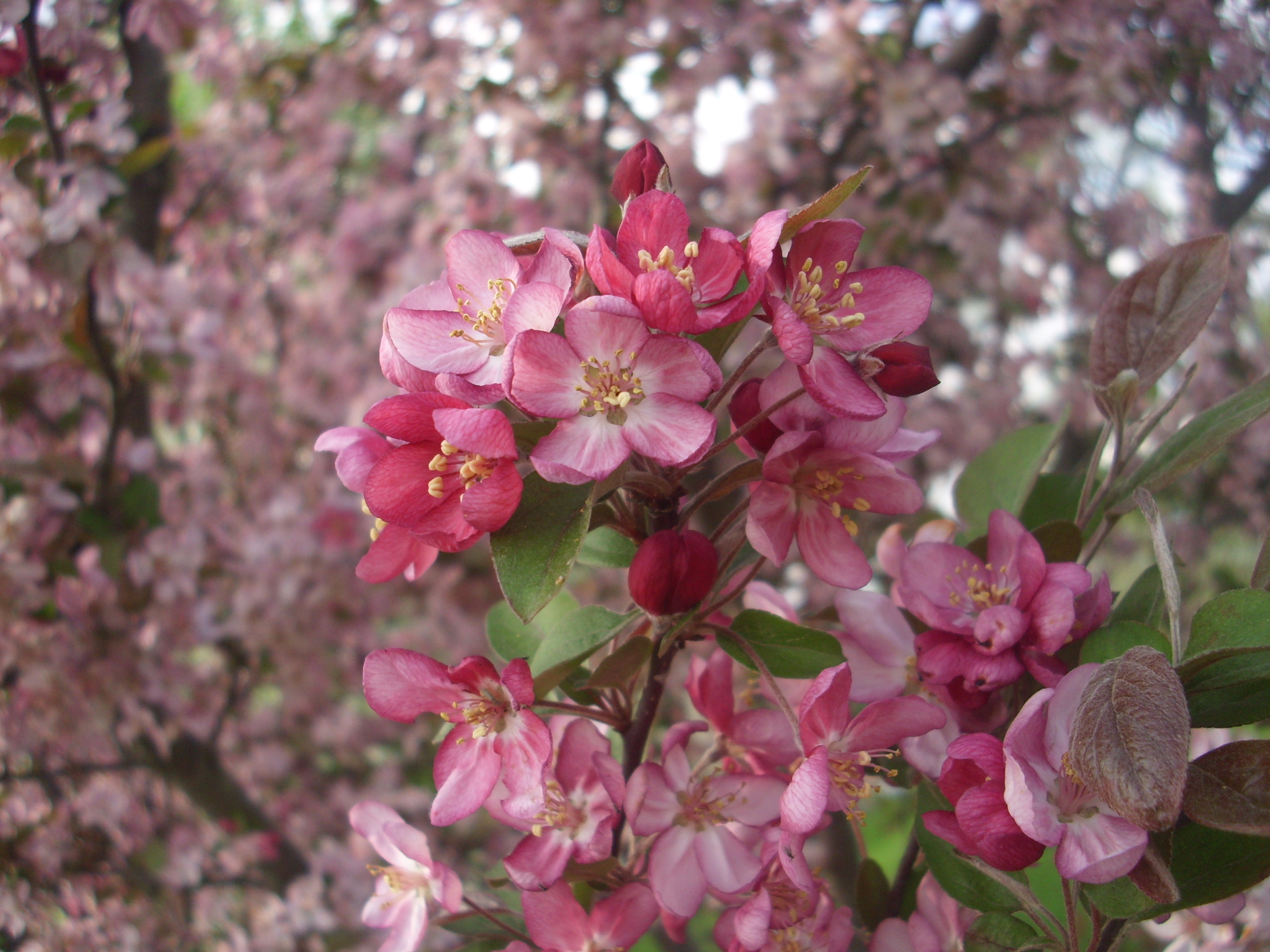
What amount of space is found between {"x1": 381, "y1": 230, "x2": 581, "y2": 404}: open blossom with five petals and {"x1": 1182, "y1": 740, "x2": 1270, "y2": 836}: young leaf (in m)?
0.43

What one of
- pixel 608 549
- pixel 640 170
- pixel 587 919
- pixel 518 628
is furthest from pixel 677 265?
pixel 587 919

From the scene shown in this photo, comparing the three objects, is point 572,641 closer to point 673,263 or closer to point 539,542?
point 539,542

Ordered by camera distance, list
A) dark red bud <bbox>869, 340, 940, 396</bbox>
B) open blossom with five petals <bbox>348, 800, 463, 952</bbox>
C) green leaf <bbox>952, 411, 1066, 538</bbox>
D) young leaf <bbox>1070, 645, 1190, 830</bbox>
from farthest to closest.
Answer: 1. green leaf <bbox>952, 411, 1066, 538</bbox>
2. open blossom with five petals <bbox>348, 800, 463, 952</bbox>
3. dark red bud <bbox>869, 340, 940, 396</bbox>
4. young leaf <bbox>1070, 645, 1190, 830</bbox>

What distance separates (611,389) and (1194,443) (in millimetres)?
441

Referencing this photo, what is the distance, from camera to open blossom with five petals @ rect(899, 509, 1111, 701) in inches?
22.3

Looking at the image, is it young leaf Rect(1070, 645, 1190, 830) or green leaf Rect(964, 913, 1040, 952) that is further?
green leaf Rect(964, 913, 1040, 952)

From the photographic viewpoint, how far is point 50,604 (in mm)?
1615

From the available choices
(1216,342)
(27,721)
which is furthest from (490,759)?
(1216,342)

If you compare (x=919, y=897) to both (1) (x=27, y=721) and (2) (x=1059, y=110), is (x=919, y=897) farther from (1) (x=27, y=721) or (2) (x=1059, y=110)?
(2) (x=1059, y=110)

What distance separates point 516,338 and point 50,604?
156 cm

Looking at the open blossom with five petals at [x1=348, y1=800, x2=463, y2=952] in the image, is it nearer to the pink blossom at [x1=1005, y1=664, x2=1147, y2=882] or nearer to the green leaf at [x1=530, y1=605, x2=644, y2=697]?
the green leaf at [x1=530, y1=605, x2=644, y2=697]

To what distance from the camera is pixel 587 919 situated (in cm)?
62

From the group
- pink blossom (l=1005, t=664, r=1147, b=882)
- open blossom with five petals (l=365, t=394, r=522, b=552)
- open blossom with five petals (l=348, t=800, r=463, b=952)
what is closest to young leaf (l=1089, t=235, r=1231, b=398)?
pink blossom (l=1005, t=664, r=1147, b=882)

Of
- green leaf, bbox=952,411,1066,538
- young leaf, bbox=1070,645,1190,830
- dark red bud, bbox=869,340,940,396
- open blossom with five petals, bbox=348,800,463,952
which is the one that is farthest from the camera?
green leaf, bbox=952,411,1066,538
